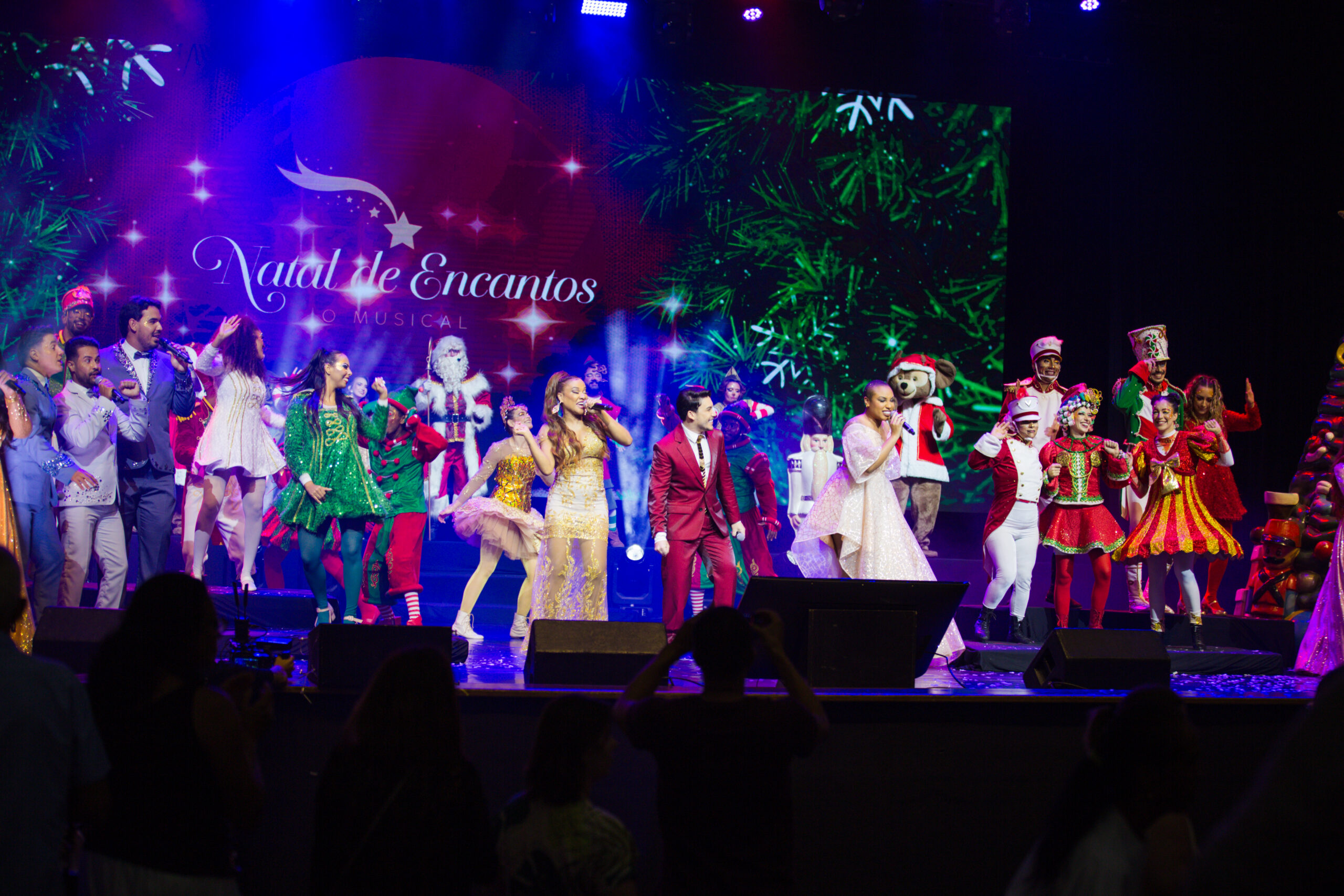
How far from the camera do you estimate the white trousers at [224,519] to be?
6.79 metres

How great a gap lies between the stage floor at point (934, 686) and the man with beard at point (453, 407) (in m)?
2.12

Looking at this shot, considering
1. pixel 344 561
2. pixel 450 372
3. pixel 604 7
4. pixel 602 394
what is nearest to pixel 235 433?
pixel 344 561

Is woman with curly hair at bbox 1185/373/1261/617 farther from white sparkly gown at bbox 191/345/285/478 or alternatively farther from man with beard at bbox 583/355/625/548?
white sparkly gown at bbox 191/345/285/478

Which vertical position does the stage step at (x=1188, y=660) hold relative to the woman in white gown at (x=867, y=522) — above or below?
below

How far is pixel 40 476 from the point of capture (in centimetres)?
551

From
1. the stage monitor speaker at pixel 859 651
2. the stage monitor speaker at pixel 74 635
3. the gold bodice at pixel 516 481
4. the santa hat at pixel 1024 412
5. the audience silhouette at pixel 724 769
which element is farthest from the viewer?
the gold bodice at pixel 516 481

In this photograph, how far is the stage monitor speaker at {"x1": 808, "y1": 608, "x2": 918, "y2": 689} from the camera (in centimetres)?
397

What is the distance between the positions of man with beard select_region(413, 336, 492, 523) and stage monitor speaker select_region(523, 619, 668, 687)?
417 centimetres

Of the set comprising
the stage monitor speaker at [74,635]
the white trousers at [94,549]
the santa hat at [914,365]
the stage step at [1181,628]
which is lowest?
the stage step at [1181,628]

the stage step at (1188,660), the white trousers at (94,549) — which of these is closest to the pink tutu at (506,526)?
the white trousers at (94,549)

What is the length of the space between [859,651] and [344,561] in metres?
3.45

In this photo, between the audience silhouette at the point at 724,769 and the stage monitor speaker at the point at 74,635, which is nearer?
the audience silhouette at the point at 724,769

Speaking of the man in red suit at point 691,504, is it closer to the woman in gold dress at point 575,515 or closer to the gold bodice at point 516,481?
the woman in gold dress at point 575,515

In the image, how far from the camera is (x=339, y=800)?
1.90 m
